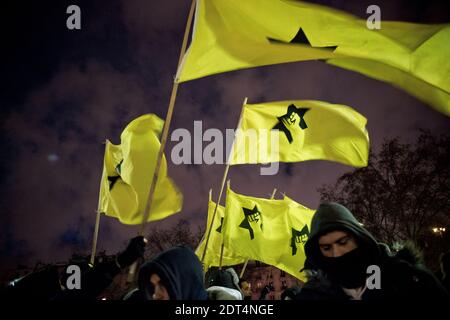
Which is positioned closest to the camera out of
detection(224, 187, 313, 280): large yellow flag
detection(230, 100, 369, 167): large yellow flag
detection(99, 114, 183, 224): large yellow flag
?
detection(99, 114, 183, 224): large yellow flag

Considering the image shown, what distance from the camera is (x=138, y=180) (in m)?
5.78

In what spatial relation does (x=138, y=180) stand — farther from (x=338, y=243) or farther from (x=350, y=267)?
(x=350, y=267)

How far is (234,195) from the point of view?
26.8 feet

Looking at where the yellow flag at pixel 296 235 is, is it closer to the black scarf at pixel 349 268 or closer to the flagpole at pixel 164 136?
the flagpole at pixel 164 136

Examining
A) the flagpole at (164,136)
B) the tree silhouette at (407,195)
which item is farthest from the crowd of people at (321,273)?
the tree silhouette at (407,195)

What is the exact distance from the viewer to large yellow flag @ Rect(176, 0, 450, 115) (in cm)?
367

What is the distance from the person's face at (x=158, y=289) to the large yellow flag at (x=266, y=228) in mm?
5372

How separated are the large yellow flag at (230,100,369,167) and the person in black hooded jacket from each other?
126 inches

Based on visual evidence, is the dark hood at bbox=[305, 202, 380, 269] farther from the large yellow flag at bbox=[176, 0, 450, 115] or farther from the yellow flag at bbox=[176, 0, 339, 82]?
the yellow flag at bbox=[176, 0, 339, 82]

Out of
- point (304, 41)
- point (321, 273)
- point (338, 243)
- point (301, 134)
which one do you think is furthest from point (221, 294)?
point (301, 134)

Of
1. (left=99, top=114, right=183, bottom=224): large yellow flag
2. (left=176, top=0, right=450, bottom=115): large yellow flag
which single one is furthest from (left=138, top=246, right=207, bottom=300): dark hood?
(left=99, top=114, right=183, bottom=224): large yellow flag

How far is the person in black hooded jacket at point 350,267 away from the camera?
2264mm

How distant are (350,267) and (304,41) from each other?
2685 mm
